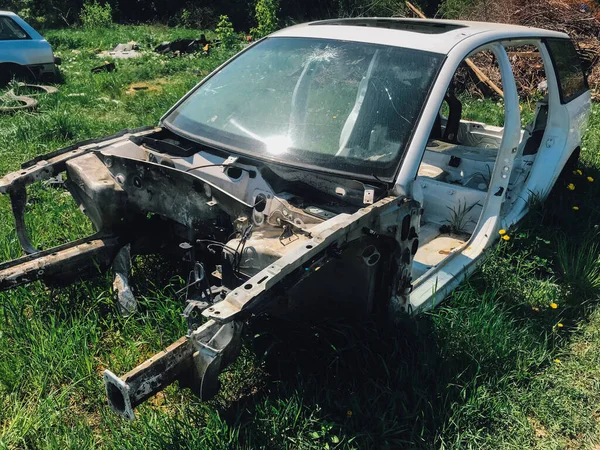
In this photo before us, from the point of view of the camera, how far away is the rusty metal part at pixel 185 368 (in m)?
1.94

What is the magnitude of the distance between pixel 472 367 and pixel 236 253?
138 centimetres

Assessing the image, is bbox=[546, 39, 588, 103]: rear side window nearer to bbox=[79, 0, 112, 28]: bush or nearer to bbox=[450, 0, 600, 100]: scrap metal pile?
bbox=[450, 0, 600, 100]: scrap metal pile

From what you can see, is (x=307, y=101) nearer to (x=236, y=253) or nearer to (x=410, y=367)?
(x=236, y=253)

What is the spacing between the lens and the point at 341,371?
282cm

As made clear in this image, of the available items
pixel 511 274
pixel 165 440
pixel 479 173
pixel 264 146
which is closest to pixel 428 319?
pixel 511 274

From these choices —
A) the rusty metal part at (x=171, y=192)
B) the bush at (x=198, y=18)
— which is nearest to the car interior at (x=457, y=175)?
the rusty metal part at (x=171, y=192)

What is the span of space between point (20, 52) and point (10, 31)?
0.41 m

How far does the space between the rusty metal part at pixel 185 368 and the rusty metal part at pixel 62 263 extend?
47.0 inches

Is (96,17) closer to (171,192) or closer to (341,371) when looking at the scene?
(171,192)

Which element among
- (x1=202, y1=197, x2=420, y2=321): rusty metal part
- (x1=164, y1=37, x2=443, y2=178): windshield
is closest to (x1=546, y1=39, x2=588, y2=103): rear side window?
(x1=164, y1=37, x2=443, y2=178): windshield

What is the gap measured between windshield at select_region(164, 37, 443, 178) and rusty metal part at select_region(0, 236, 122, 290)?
2.75 ft

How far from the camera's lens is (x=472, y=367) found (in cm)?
288

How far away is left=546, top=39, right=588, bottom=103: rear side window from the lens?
4.28m

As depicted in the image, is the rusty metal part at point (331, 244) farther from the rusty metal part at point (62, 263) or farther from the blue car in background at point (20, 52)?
the blue car in background at point (20, 52)
